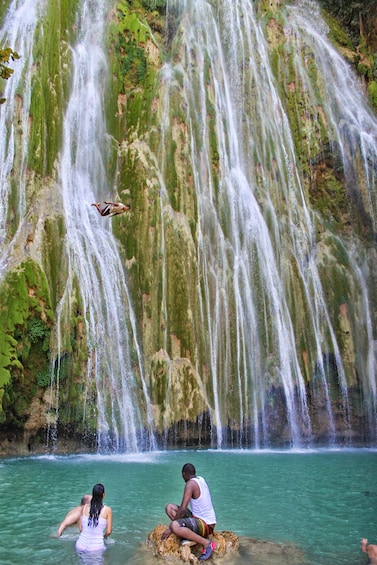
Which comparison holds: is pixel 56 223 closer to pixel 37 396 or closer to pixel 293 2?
pixel 37 396

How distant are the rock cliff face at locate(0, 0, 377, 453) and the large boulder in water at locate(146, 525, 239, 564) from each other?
29.8ft

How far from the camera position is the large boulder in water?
244 inches

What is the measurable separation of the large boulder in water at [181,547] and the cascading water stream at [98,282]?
9557mm

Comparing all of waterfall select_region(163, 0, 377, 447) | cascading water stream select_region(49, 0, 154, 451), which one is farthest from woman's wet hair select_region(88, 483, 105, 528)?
waterfall select_region(163, 0, 377, 447)

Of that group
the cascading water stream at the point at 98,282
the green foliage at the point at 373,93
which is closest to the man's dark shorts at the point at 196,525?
the cascading water stream at the point at 98,282

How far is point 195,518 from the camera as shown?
6.55 metres

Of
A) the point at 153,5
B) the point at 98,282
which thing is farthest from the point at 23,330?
the point at 153,5

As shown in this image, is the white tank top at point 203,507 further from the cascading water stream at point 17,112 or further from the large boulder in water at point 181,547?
the cascading water stream at point 17,112

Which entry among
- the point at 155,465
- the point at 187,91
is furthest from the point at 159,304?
the point at 187,91

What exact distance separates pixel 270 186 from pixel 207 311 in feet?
22.5

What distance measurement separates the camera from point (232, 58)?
25.7 m

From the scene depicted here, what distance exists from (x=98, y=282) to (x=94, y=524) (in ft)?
38.0

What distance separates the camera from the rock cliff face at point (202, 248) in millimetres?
16125

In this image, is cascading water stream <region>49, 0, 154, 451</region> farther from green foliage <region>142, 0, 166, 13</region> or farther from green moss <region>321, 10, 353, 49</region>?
green moss <region>321, 10, 353, 49</region>
